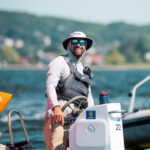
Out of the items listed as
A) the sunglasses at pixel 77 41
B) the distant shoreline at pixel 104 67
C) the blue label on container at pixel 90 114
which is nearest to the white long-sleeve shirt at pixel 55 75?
the sunglasses at pixel 77 41

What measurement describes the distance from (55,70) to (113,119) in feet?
2.48

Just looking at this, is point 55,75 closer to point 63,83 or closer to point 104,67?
point 63,83

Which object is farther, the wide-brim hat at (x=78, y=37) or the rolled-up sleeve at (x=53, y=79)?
the wide-brim hat at (x=78, y=37)

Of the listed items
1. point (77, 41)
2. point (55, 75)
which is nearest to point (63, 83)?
point (55, 75)

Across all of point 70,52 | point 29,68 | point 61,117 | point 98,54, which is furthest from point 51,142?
point 98,54

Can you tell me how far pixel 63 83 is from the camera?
22.9ft

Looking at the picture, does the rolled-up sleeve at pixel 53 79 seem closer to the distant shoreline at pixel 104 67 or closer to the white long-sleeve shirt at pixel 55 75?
the white long-sleeve shirt at pixel 55 75

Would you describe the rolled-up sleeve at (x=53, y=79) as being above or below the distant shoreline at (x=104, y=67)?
below

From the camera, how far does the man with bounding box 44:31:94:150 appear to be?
6785mm

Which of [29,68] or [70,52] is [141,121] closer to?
[70,52]

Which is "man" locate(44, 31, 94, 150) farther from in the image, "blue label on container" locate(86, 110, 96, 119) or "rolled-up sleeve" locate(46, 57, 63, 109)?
"blue label on container" locate(86, 110, 96, 119)

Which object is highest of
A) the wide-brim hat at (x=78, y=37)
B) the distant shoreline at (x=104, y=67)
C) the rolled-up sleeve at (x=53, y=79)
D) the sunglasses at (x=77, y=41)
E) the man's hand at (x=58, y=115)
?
the distant shoreline at (x=104, y=67)

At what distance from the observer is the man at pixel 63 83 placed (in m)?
6.79

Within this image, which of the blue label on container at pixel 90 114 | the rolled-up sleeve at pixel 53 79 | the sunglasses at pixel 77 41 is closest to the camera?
the blue label on container at pixel 90 114
